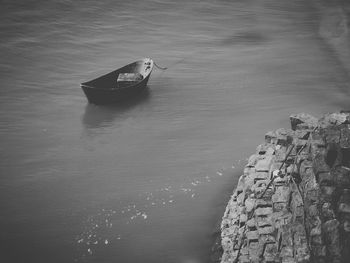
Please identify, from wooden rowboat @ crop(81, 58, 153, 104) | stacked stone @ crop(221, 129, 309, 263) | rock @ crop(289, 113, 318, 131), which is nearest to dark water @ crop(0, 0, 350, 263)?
wooden rowboat @ crop(81, 58, 153, 104)

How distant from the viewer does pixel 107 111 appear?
18250 mm

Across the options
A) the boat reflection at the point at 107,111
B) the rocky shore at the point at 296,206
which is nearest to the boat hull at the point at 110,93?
the boat reflection at the point at 107,111

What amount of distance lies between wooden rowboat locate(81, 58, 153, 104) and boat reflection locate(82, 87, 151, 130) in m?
0.27

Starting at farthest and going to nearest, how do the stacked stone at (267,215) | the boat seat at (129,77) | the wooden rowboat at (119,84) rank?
the boat seat at (129,77)
the wooden rowboat at (119,84)
the stacked stone at (267,215)

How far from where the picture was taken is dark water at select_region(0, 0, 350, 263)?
11.7m

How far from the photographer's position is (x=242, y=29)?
91.7 feet

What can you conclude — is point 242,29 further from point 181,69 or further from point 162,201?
point 162,201

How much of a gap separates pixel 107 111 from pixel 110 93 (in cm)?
98

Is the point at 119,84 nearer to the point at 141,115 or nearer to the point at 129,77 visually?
the point at 129,77

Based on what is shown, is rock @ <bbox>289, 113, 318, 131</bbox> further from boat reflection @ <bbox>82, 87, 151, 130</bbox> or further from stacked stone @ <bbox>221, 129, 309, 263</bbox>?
boat reflection @ <bbox>82, 87, 151, 130</bbox>

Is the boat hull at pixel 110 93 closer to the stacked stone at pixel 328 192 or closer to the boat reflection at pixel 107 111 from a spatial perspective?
Answer: the boat reflection at pixel 107 111

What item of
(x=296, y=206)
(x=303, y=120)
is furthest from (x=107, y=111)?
(x=296, y=206)

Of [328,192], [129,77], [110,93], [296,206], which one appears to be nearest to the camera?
[328,192]

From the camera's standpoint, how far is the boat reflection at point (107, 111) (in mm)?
17375
